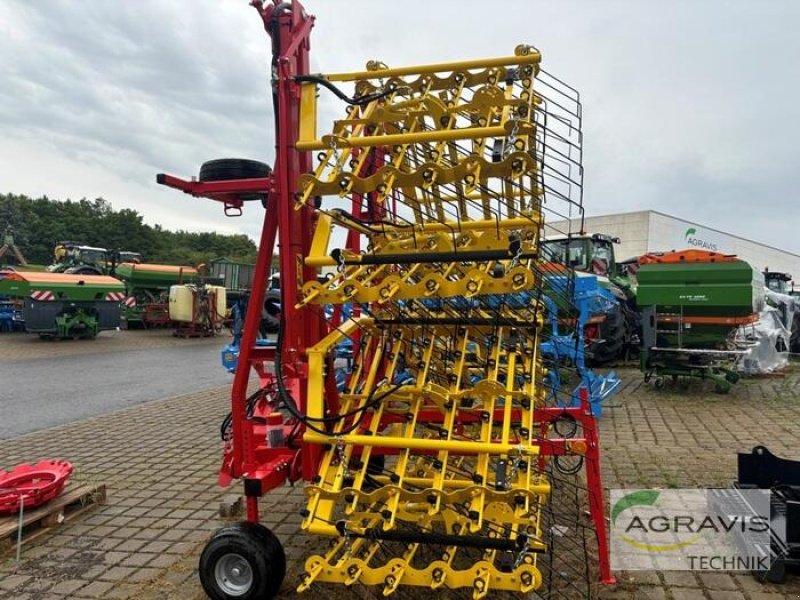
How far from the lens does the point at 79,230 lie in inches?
2179

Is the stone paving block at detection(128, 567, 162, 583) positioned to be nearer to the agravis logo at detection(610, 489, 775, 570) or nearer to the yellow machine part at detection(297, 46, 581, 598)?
the yellow machine part at detection(297, 46, 581, 598)

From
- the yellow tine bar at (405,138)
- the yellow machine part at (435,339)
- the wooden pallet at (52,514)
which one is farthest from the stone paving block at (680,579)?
the wooden pallet at (52,514)

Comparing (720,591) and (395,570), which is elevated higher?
(395,570)

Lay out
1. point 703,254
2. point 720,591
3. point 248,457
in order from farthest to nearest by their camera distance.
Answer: point 703,254 → point 248,457 → point 720,591

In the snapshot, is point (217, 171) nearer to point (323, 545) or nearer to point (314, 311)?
point (314, 311)

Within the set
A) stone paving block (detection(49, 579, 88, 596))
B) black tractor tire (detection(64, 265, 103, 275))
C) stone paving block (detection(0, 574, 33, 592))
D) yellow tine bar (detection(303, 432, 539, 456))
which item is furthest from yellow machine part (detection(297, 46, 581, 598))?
black tractor tire (detection(64, 265, 103, 275))

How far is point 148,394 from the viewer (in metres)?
9.29

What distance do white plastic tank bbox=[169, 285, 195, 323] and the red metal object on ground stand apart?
45.0ft

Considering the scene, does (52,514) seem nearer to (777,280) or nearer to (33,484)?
(33,484)

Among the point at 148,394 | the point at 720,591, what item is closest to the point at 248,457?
the point at 720,591

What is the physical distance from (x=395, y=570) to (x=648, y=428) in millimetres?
4950

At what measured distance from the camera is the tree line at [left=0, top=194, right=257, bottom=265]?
51.9 m

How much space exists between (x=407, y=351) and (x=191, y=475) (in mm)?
2520

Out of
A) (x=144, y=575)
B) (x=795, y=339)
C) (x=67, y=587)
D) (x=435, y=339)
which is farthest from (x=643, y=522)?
(x=795, y=339)
